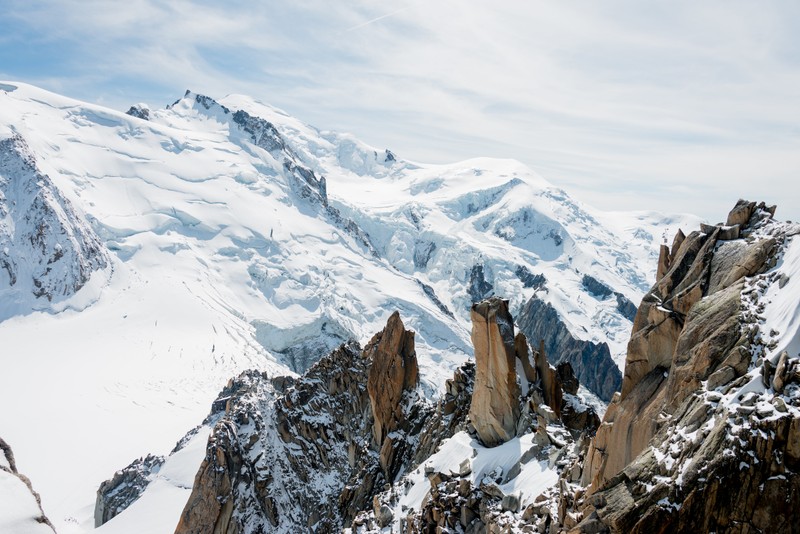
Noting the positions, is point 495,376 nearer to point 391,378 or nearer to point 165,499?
point 391,378

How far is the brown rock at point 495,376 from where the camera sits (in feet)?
141

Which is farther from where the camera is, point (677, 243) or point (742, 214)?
point (677, 243)

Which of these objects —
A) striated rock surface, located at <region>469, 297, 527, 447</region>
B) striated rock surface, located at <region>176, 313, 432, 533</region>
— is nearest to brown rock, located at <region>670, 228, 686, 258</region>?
striated rock surface, located at <region>469, 297, 527, 447</region>

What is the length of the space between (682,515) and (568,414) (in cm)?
2694

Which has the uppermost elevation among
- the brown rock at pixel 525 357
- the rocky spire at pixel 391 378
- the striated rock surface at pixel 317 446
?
the brown rock at pixel 525 357

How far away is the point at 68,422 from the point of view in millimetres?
171750

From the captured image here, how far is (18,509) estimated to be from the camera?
24.3 metres

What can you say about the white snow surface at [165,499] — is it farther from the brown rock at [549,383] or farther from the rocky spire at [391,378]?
the brown rock at [549,383]

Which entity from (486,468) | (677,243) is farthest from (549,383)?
(677,243)

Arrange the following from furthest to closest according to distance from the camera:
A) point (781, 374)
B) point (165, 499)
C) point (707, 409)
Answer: point (165, 499)
point (707, 409)
point (781, 374)

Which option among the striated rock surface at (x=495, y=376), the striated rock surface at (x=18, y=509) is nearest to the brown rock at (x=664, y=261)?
the striated rock surface at (x=495, y=376)

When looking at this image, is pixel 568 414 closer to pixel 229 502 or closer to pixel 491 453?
pixel 491 453

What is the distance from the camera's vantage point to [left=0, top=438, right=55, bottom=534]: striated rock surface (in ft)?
75.9

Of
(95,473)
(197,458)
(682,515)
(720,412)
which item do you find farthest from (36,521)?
(95,473)
